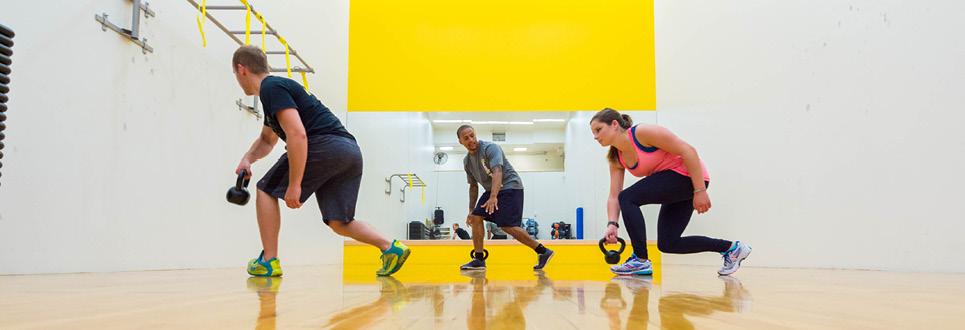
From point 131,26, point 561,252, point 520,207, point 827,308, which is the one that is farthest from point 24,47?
point 561,252

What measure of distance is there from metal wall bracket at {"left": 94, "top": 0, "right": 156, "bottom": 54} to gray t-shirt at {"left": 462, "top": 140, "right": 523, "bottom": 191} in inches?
74.4

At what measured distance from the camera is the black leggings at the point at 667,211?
275cm

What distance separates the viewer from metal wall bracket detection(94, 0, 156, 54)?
97.2 inches

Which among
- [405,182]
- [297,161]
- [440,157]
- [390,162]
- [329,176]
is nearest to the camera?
[297,161]

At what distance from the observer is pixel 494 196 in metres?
3.81

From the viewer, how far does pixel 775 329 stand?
0.66 m

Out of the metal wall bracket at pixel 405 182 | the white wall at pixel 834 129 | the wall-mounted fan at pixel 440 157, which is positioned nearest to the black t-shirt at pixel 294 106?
the white wall at pixel 834 129

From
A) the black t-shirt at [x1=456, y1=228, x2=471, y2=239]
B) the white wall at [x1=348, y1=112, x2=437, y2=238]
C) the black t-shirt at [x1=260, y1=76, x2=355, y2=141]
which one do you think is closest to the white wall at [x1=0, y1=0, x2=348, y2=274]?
the black t-shirt at [x1=260, y1=76, x2=355, y2=141]

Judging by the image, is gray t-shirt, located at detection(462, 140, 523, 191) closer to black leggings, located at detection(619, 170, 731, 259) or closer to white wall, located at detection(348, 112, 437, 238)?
black leggings, located at detection(619, 170, 731, 259)

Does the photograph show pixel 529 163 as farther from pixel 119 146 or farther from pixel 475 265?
pixel 119 146

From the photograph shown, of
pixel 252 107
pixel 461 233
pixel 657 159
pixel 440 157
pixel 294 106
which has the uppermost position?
pixel 440 157

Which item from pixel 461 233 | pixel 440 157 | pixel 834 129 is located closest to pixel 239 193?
pixel 834 129

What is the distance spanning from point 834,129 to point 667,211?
3.74 feet

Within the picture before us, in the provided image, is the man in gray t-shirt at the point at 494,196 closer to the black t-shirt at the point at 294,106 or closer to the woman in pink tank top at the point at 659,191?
the woman in pink tank top at the point at 659,191
